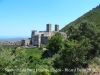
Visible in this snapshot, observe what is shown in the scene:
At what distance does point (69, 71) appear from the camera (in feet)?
90.4

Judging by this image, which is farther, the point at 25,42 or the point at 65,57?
the point at 25,42

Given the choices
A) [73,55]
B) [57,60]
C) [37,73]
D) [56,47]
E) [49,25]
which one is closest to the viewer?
[37,73]

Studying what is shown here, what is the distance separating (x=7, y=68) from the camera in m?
13.9

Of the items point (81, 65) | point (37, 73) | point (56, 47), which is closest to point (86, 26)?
point (81, 65)

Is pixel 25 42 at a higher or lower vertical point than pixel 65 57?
higher

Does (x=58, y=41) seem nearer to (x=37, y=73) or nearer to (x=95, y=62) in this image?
(x=95, y=62)

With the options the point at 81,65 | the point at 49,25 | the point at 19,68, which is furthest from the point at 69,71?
the point at 49,25

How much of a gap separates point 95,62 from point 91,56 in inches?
51.3

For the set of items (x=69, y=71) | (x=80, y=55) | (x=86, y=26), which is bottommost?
(x=69, y=71)

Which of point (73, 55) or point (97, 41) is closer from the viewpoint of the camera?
point (73, 55)

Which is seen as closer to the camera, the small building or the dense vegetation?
the dense vegetation

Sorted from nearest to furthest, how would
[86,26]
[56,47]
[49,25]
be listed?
[86,26] < [56,47] < [49,25]

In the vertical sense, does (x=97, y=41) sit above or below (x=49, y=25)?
below

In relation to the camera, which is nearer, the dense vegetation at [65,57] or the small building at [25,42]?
the dense vegetation at [65,57]
